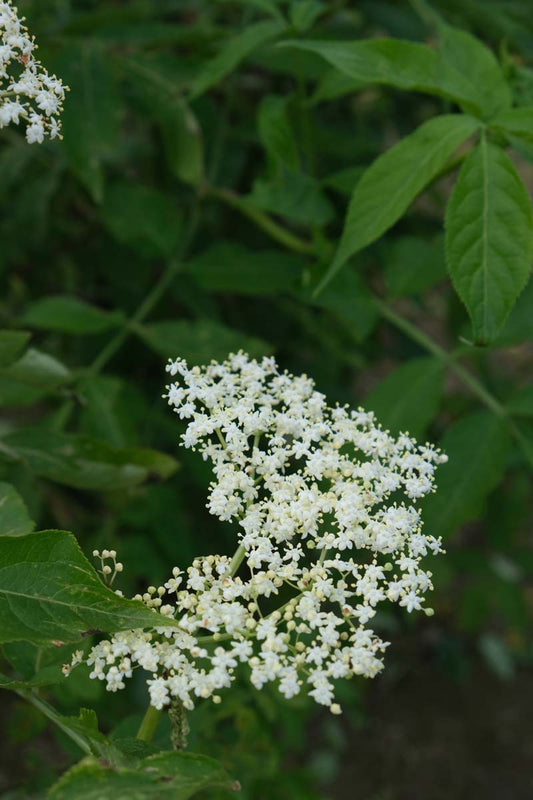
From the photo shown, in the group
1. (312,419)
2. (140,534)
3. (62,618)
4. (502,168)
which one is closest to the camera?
(62,618)

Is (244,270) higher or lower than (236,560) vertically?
higher

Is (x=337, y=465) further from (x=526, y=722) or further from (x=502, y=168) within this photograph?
(x=526, y=722)

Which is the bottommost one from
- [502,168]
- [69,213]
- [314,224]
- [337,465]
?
[337,465]

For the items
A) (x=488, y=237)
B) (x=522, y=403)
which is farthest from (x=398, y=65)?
(x=522, y=403)

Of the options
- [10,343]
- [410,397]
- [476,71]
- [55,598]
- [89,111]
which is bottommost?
[55,598]

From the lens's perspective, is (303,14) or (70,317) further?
(70,317)

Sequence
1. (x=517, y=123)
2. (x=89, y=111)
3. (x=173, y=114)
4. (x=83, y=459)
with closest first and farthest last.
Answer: (x=517, y=123) < (x=83, y=459) < (x=89, y=111) < (x=173, y=114)

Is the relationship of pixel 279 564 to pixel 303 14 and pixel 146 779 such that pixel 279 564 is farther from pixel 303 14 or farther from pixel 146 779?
pixel 303 14

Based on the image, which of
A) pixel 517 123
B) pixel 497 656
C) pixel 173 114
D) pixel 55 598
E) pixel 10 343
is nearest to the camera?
pixel 55 598

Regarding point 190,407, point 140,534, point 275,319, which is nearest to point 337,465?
point 190,407
